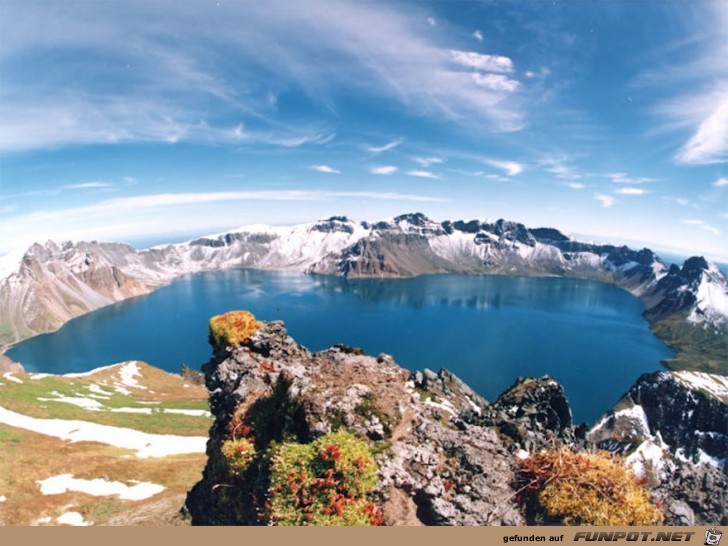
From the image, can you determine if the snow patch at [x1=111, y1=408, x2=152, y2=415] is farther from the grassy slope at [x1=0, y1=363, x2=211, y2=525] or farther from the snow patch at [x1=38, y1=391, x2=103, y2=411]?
the snow patch at [x1=38, y1=391, x2=103, y2=411]

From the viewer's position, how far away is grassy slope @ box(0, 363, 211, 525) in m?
26.2

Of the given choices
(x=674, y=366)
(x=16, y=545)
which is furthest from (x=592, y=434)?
(x=674, y=366)

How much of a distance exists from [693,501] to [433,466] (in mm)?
11778

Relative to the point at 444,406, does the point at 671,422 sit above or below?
below

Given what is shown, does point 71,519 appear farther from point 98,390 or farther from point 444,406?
point 98,390

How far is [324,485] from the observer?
1132 centimetres

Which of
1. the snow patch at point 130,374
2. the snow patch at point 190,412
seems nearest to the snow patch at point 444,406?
the snow patch at point 190,412

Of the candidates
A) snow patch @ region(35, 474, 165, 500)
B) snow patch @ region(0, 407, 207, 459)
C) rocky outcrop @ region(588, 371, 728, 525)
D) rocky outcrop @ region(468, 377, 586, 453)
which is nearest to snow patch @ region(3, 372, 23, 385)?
snow patch @ region(0, 407, 207, 459)

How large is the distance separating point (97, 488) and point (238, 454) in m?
24.5

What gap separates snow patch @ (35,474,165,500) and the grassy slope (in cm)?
50

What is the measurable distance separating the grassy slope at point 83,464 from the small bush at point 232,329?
971 centimetres

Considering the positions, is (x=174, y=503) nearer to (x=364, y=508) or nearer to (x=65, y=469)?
(x=65, y=469)

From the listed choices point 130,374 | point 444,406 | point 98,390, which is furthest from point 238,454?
point 130,374

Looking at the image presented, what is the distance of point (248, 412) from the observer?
16109 mm
